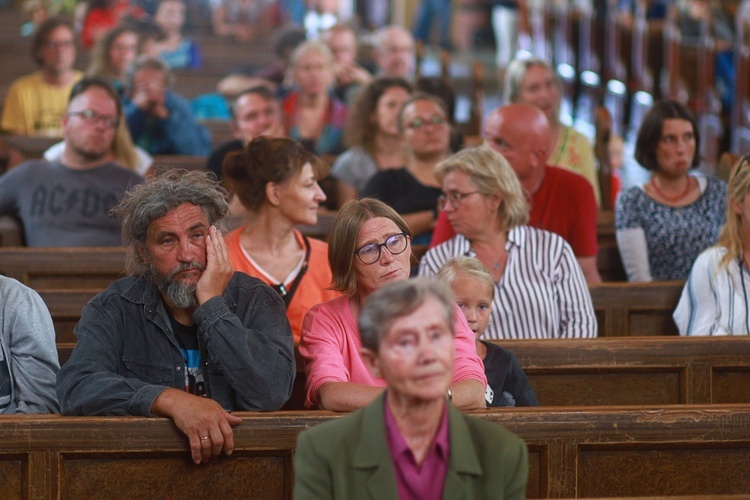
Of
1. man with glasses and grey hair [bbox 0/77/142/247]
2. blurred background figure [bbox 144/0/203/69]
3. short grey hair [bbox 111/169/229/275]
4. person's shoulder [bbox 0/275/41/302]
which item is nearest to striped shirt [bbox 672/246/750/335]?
short grey hair [bbox 111/169/229/275]

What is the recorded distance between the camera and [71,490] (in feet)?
8.32

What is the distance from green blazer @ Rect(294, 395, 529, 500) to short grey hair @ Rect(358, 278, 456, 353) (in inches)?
6.0

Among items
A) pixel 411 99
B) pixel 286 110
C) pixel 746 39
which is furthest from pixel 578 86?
pixel 411 99

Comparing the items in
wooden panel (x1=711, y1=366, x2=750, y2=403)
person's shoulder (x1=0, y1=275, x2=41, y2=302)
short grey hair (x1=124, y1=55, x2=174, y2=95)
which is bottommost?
wooden panel (x1=711, y1=366, x2=750, y2=403)

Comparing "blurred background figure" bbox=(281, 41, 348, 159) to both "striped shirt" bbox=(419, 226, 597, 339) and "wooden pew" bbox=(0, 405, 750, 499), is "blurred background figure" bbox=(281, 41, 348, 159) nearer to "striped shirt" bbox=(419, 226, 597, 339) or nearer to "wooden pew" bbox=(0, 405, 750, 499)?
"striped shirt" bbox=(419, 226, 597, 339)

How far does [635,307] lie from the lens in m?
3.91

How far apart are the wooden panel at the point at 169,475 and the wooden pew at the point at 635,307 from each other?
1.65 meters

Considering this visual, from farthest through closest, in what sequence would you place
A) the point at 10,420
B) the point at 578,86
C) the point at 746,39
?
the point at 578,86 → the point at 746,39 → the point at 10,420

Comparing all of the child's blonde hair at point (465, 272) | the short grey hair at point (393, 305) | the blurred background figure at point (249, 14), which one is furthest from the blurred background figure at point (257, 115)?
the blurred background figure at point (249, 14)

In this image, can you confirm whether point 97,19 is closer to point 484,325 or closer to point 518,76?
point 518,76

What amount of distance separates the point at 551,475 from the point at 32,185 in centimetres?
281

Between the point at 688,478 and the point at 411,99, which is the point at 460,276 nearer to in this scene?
the point at 688,478

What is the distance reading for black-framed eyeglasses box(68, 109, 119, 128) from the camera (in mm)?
4797

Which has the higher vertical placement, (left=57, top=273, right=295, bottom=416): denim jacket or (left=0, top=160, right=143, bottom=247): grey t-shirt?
(left=0, top=160, right=143, bottom=247): grey t-shirt
